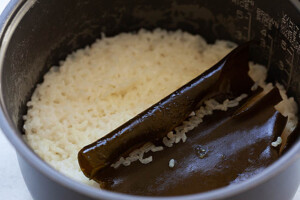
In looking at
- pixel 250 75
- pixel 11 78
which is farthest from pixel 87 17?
pixel 250 75

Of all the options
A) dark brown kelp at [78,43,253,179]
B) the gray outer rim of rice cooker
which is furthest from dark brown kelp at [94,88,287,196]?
the gray outer rim of rice cooker

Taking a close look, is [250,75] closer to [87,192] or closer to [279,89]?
[279,89]

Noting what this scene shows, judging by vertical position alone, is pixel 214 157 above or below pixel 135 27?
below

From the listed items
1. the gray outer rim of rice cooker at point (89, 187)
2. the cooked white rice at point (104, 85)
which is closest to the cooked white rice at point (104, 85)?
the cooked white rice at point (104, 85)

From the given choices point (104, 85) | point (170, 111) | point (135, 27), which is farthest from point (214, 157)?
point (135, 27)

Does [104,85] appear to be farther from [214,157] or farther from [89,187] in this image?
[89,187]

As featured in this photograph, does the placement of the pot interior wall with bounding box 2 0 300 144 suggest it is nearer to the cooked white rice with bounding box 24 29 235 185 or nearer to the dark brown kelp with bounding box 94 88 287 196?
the cooked white rice with bounding box 24 29 235 185

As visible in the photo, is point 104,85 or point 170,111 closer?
point 170,111
